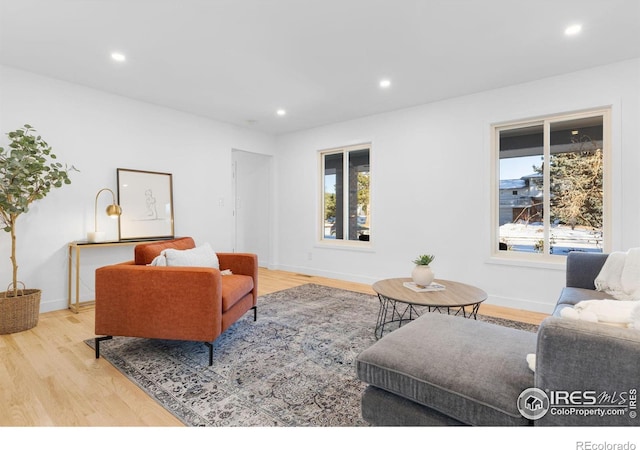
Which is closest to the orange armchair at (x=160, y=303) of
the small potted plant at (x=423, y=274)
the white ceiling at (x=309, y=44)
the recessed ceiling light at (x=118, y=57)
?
the small potted plant at (x=423, y=274)

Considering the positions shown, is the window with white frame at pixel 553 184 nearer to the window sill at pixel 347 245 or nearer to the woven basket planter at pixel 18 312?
the window sill at pixel 347 245

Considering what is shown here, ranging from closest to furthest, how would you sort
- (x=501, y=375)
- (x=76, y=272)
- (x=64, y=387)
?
(x=501, y=375) → (x=64, y=387) → (x=76, y=272)

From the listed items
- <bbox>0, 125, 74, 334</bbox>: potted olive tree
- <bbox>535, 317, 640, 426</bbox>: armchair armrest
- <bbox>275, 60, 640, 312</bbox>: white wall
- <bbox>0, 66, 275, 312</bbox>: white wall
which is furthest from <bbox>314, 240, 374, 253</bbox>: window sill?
<bbox>535, 317, 640, 426</bbox>: armchair armrest

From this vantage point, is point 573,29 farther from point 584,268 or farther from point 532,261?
point 532,261

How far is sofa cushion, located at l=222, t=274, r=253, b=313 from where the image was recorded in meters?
2.36

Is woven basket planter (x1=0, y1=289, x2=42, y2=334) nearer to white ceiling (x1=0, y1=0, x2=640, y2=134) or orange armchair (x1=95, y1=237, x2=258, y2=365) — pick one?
orange armchair (x1=95, y1=237, x2=258, y2=365)

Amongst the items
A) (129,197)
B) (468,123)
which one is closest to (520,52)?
(468,123)

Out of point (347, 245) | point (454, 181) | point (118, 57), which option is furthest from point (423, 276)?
point (118, 57)

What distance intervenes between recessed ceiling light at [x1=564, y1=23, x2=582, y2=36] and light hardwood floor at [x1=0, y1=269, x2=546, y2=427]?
3782mm

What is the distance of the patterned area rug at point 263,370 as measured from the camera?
162 centimetres

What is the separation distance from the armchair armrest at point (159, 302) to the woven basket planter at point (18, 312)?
1.21 m

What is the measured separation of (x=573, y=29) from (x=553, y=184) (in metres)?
1.60

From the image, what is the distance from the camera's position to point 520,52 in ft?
9.32

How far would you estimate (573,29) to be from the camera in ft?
8.14
